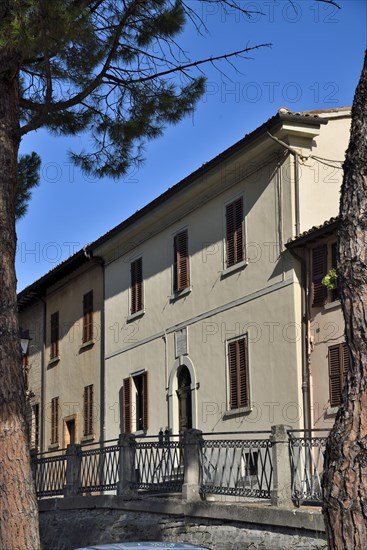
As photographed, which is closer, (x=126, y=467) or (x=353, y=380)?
(x=353, y=380)

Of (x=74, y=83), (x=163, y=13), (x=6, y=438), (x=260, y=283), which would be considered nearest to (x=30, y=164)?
(x=74, y=83)

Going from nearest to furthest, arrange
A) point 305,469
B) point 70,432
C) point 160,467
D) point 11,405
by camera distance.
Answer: point 11,405 → point 305,469 → point 160,467 → point 70,432

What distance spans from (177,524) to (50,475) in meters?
6.61

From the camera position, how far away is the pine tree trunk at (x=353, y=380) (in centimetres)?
527

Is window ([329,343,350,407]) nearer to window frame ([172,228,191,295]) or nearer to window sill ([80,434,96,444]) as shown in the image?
window frame ([172,228,191,295])

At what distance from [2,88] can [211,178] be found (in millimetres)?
9741

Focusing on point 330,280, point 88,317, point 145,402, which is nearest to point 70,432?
point 88,317

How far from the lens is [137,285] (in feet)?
81.4

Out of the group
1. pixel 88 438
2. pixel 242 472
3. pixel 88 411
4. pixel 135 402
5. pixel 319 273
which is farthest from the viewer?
pixel 88 411

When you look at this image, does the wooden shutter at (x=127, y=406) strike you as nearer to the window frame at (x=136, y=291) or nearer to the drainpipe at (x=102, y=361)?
the drainpipe at (x=102, y=361)

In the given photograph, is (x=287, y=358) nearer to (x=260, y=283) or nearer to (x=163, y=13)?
(x=260, y=283)

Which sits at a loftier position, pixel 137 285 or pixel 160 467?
pixel 137 285

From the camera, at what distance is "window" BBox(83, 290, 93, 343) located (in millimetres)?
27859

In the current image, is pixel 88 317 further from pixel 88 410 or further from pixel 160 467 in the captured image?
pixel 160 467
